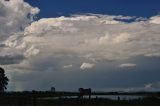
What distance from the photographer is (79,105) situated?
35844 millimetres

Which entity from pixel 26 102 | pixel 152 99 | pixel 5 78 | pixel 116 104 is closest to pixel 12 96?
pixel 26 102

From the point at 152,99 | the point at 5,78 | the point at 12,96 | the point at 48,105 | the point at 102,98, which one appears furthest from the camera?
the point at 5,78

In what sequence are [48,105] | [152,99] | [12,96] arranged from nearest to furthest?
[12,96]
[48,105]
[152,99]

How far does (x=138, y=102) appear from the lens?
40406 millimetres

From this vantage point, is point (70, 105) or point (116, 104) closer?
point (70, 105)

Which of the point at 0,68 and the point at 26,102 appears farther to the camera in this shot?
the point at 0,68

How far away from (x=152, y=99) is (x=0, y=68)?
43672 mm

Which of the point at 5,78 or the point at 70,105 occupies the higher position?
the point at 5,78

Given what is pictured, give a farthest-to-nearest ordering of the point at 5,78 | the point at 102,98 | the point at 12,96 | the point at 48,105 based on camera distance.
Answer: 1. the point at 5,78
2. the point at 102,98
3. the point at 48,105
4. the point at 12,96

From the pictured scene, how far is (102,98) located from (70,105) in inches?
378

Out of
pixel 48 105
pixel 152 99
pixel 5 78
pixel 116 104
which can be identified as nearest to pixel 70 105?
pixel 48 105

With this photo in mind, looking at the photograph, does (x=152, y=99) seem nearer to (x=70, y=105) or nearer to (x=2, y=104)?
(x=70, y=105)

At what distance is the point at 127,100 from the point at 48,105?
8.53 meters

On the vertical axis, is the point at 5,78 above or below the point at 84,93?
above
